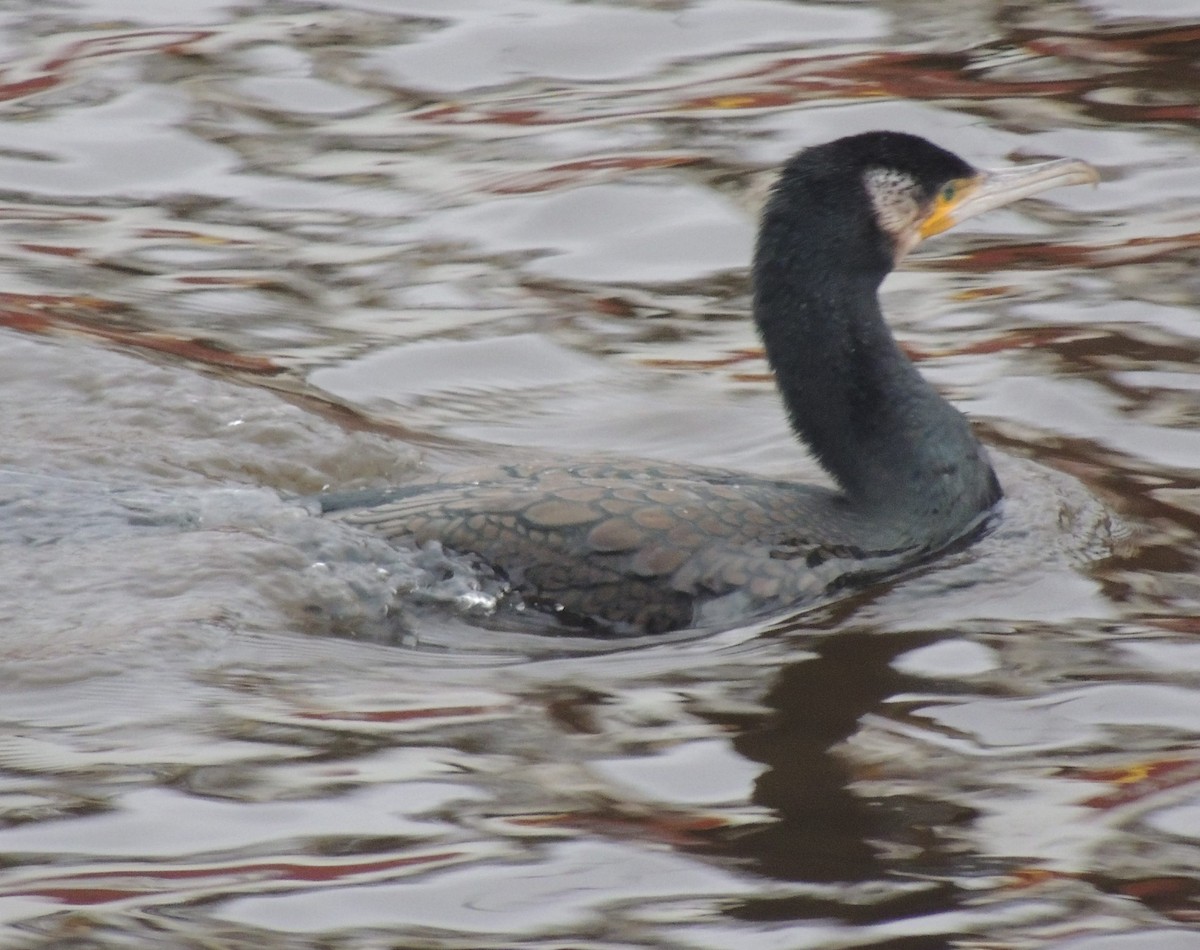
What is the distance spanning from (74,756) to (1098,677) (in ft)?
7.85

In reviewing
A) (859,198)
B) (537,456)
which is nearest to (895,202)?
(859,198)

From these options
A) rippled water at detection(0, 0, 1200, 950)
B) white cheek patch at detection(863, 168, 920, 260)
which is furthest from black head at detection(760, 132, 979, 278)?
rippled water at detection(0, 0, 1200, 950)

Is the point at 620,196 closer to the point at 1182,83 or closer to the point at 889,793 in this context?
the point at 1182,83

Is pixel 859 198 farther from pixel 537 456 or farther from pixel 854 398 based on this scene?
pixel 537 456

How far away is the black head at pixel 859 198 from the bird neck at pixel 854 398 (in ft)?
0.14

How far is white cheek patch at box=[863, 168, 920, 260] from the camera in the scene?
232 inches

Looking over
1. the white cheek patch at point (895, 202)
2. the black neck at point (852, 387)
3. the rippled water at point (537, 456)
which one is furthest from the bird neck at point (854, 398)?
the rippled water at point (537, 456)

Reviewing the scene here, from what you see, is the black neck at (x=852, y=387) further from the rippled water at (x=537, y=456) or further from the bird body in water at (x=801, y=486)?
the rippled water at (x=537, y=456)

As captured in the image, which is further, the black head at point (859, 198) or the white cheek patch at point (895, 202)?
the white cheek patch at point (895, 202)

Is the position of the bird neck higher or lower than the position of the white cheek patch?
lower

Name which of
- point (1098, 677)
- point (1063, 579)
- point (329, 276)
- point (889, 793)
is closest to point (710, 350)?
point (329, 276)

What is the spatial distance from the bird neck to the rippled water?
280 millimetres

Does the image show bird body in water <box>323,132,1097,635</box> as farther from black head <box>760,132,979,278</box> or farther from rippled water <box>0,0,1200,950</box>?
rippled water <box>0,0,1200,950</box>

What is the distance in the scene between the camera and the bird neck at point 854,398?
583cm
